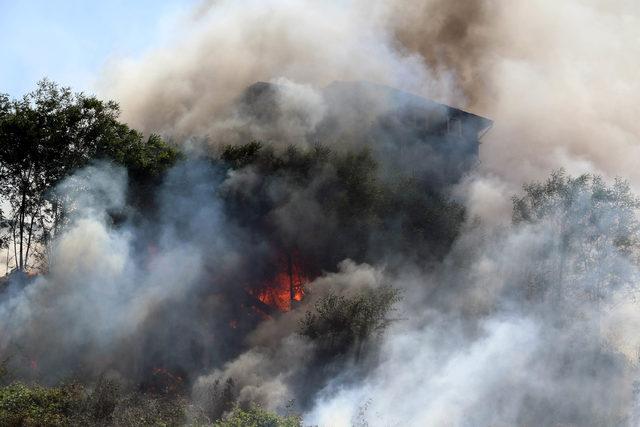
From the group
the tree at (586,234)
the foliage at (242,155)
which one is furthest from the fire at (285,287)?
→ the tree at (586,234)

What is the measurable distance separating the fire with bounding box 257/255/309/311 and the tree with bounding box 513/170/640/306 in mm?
11452

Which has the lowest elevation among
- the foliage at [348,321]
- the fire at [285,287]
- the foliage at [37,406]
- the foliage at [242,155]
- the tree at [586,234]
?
the foliage at [37,406]

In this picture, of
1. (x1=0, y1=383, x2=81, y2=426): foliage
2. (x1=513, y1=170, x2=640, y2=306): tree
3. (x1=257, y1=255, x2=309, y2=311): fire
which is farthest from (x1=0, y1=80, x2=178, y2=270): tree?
(x1=513, y1=170, x2=640, y2=306): tree

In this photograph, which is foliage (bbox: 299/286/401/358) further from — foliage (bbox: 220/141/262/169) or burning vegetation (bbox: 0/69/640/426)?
foliage (bbox: 220/141/262/169)

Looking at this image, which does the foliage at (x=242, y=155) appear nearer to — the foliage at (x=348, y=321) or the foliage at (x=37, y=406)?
the foliage at (x=348, y=321)

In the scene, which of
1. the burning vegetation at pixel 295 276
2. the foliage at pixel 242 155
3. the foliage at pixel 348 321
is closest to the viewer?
the burning vegetation at pixel 295 276

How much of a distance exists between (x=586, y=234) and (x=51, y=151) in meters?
25.1

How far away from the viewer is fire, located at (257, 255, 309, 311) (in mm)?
30781

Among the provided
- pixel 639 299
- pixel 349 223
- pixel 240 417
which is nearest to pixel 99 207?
pixel 349 223

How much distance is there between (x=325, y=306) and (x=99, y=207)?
40.4ft

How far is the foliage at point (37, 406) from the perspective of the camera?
53.5ft

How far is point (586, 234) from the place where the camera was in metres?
28.4

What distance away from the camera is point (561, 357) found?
933 inches

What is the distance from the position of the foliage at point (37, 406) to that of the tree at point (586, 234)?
20585mm
